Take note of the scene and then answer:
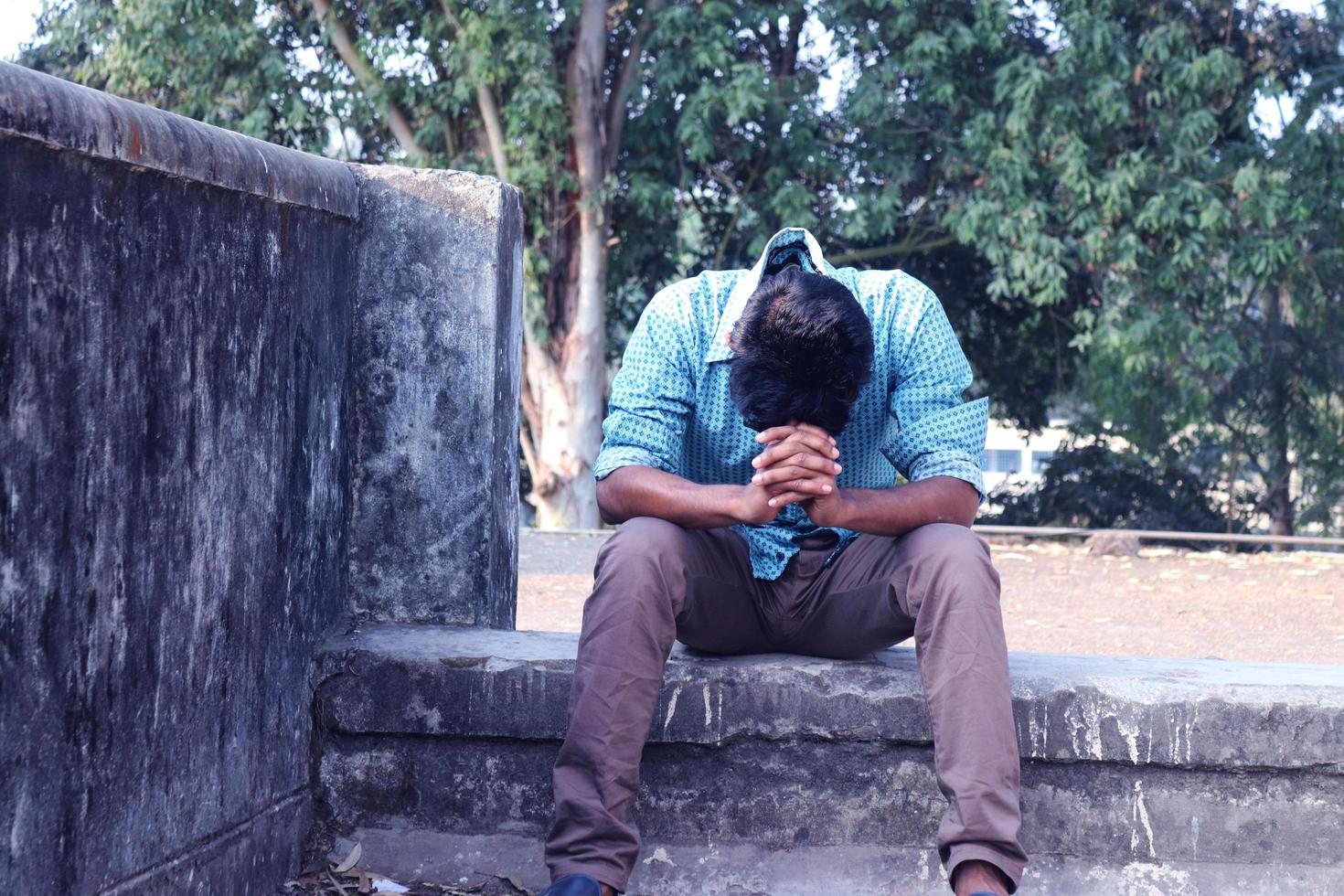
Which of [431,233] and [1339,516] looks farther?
[1339,516]

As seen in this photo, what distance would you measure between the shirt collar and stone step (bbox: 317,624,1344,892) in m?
0.59

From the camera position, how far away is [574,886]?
2176mm

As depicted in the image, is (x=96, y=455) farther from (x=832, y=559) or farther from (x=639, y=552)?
(x=832, y=559)

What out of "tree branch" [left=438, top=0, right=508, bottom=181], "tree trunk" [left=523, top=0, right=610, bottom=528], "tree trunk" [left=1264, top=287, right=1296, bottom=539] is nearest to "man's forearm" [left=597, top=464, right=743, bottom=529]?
"tree branch" [left=438, top=0, right=508, bottom=181]

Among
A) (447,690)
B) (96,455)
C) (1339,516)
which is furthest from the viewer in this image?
(1339,516)

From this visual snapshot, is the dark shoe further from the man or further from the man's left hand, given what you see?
the man's left hand

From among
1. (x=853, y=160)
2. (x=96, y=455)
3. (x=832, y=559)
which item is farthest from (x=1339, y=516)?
(x=96, y=455)

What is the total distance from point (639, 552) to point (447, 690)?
21.3 inches

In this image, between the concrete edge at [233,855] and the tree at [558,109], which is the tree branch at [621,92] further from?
the concrete edge at [233,855]

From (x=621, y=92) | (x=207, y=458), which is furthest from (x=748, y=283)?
(x=621, y=92)

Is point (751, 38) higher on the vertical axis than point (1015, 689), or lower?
higher

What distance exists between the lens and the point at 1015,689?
8.37 ft

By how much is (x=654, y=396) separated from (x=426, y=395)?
554 mm

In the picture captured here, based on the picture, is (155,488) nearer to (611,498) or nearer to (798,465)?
(611,498)
